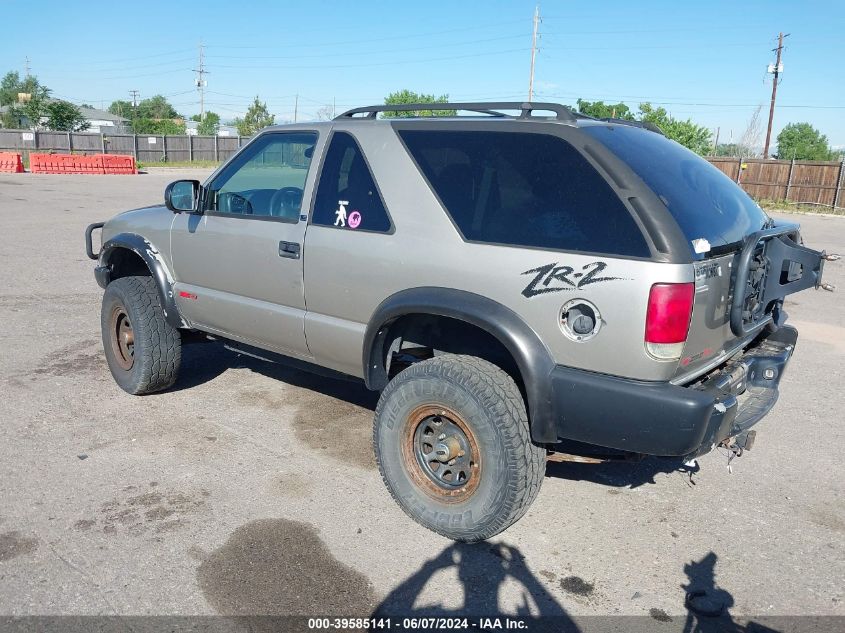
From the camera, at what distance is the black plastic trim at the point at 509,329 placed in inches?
121

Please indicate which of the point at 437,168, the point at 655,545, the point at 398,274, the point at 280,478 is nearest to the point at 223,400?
the point at 280,478

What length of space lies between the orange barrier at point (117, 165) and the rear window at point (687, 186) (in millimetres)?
33806

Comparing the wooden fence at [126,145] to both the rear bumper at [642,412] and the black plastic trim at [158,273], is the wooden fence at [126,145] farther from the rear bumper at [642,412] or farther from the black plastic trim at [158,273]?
the rear bumper at [642,412]

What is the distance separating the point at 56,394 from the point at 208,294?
1558mm

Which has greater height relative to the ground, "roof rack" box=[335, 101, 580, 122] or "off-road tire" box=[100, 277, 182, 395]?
"roof rack" box=[335, 101, 580, 122]

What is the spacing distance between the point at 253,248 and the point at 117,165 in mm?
32968

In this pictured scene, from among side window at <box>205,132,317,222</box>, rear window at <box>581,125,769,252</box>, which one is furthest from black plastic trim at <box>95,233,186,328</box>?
rear window at <box>581,125,769,252</box>

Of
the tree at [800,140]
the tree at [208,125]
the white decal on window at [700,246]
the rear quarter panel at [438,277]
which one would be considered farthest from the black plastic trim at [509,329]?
the tree at [208,125]

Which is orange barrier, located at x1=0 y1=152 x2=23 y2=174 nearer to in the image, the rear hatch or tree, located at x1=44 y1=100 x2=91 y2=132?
tree, located at x1=44 y1=100 x2=91 y2=132

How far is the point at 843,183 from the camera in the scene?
30031 mm

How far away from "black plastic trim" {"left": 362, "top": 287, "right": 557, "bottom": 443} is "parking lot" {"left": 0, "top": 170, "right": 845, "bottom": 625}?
747 millimetres

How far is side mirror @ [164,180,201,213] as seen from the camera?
465 cm

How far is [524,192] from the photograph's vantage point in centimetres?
322

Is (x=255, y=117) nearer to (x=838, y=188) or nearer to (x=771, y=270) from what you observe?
(x=838, y=188)
